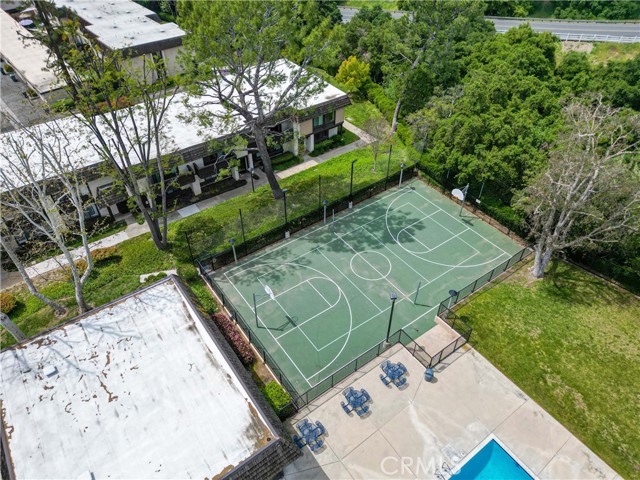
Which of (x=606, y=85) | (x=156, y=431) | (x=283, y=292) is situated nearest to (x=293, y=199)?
(x=283, y=292)

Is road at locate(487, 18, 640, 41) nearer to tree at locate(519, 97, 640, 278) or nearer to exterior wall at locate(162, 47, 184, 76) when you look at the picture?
tree at locate(519, 97, 640, 278)

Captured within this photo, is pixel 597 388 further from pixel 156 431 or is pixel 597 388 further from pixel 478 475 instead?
pixel 156 431

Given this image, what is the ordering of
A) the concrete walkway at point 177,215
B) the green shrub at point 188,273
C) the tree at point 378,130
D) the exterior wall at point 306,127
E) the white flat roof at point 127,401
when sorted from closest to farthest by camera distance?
the white flat roof at point 127,401
the green shrub at point 188,273
the concrete walkway at point 177,215
the exterior wall at point 306,127
the tree at point 378,130

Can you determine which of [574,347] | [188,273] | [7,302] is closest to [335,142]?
[188,273]

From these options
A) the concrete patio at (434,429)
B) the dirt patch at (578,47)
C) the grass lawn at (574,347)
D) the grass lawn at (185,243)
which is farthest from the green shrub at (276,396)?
the dirt patch at (578,47)

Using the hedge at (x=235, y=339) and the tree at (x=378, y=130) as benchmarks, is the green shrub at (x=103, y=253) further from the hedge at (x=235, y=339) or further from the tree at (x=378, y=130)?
the tree at (x=378, y=130)

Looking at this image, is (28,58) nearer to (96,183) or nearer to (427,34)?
(96,183)

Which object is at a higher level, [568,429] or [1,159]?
[1,159]
